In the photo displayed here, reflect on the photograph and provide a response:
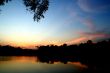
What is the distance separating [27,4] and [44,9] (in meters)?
1.53

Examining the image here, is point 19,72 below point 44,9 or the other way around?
below

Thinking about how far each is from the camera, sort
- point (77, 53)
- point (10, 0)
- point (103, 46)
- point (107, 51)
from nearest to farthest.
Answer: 1. point (10, 0)
2. point (107, 51)
3. point (103, 46)
4. point (77, 53)

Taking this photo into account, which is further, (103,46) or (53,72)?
(103,46)

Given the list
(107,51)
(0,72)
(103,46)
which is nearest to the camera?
(0,72)

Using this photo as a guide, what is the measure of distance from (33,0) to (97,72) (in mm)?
39049

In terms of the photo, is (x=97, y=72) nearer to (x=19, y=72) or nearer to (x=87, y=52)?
(x=19, y=72)

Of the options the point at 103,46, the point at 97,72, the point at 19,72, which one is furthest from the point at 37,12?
the point at 103,46

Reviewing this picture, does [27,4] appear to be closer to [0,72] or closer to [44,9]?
[44,9]

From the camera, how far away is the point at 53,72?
Result: 47.9 m

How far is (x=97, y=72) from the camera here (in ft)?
167

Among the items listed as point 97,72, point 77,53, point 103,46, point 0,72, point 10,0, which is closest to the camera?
point 10,0

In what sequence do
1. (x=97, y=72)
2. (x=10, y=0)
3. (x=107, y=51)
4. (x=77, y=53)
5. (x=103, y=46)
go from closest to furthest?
(x=10, y=0)
(x=97, y=72)
(x=107, y=51)
(x=103, y=46)
(x=77, y=53)

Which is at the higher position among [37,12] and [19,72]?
[37,12]

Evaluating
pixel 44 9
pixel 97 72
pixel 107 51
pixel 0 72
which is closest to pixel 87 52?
pixel 107 51
